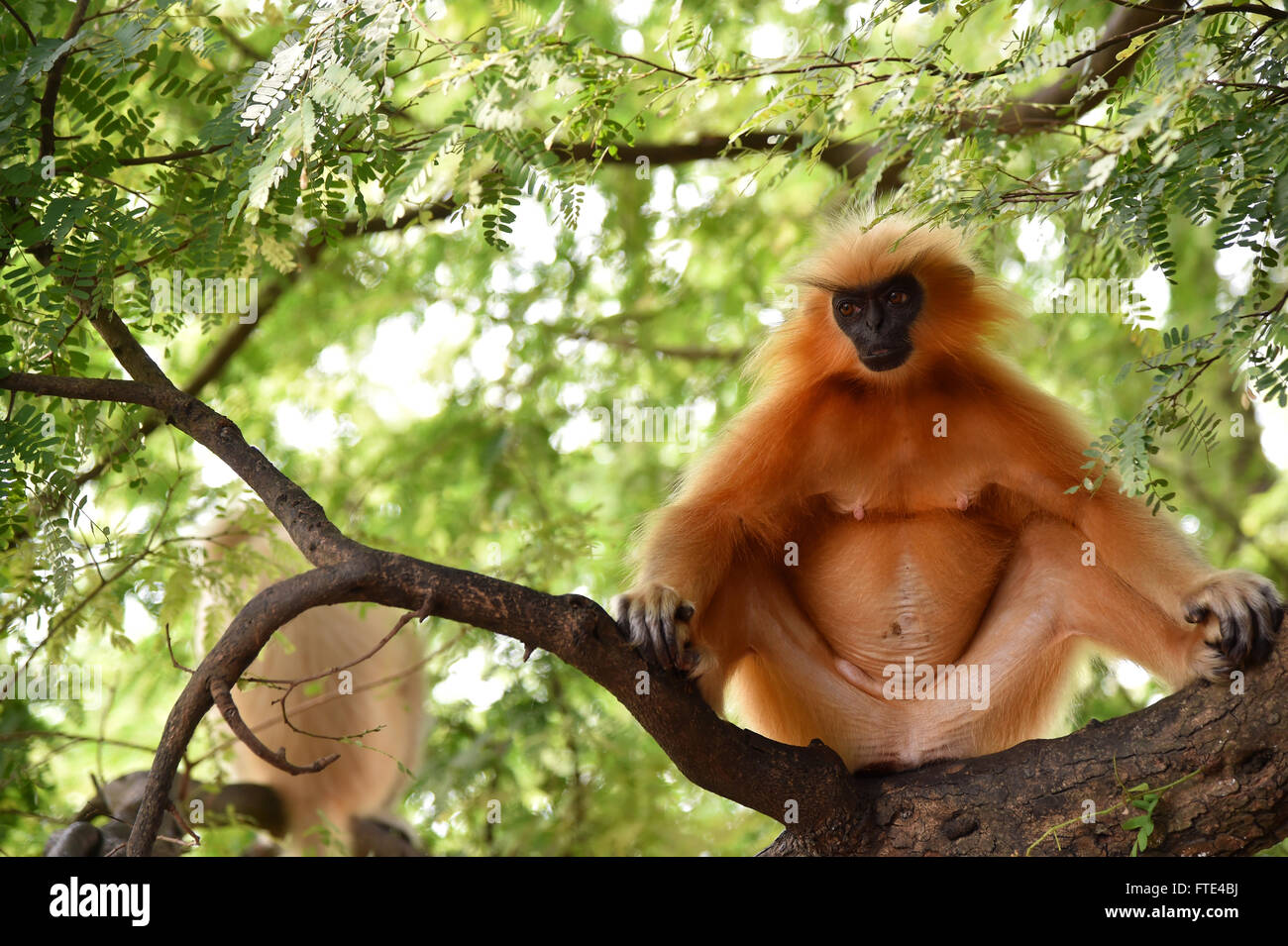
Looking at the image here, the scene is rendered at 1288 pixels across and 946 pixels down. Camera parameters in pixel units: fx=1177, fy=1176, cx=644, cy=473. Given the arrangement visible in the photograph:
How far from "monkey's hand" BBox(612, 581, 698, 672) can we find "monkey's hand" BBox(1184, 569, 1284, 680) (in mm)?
1654

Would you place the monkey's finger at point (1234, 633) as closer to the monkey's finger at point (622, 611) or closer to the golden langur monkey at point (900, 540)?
the golden langur monkey at point (900, 540)

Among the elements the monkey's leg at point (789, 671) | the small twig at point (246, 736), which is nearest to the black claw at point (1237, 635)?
the monkey's leg at point (789, 671)

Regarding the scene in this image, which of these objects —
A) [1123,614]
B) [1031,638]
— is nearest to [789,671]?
[1031,638]

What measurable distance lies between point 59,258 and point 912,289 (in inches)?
128

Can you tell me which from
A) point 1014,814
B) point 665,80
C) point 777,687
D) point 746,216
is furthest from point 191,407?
point 746,216

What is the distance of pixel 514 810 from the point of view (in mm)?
7074

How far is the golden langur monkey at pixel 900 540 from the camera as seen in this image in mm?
4410

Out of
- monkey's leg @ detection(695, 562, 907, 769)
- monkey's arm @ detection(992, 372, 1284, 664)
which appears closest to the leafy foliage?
monkey's arm @ detection(992, 372, 1284, 664)

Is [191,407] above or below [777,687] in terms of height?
above

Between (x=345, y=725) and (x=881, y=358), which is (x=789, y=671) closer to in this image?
(x=881, y=358)

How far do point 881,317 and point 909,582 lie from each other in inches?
43.2

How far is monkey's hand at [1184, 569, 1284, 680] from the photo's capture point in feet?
11.9

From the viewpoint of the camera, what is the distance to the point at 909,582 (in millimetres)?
4703

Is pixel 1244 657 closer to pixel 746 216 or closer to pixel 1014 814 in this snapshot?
pixel 1014 814
